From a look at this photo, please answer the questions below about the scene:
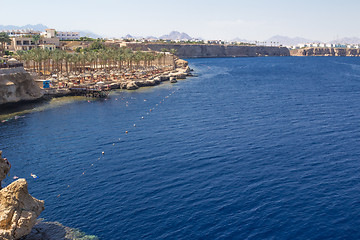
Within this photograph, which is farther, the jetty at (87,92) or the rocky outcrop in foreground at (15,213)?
the jetty at (87,92)

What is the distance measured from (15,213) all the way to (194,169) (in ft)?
87.3

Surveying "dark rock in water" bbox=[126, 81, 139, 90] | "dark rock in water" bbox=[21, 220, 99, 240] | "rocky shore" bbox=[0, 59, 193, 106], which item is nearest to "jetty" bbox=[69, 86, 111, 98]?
"rocky shore" bbox=[0, 59, 193, 106]

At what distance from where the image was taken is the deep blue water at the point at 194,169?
3603cm

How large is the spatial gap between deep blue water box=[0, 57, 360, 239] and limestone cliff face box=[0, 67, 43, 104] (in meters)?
10.4

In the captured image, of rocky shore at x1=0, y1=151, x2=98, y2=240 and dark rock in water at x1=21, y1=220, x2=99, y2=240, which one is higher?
rocky shore at x1=0, y1=151, x2=98, y2=240

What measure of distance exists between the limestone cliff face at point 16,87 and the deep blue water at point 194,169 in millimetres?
10386

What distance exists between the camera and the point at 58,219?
1438 inches

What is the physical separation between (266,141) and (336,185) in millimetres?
18921

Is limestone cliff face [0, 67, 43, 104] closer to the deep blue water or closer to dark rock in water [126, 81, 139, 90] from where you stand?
the deep blue water

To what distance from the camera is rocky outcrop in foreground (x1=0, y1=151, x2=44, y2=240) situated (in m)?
28.6

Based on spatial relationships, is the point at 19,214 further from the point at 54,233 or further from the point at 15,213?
the point at 54,233

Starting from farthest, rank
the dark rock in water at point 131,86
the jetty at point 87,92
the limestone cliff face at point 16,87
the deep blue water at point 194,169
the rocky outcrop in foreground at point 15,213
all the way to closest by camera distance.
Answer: the dark rock in water at point 131,86
the jetty at point 87,92
the limestone cliff face at point 16,87
the deep blue water at point 194,169
the rocky outcrop in foreground at point 15,213

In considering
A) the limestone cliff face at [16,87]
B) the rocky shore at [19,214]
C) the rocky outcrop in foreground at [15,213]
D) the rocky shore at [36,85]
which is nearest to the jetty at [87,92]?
the rocky shore at [36,85]

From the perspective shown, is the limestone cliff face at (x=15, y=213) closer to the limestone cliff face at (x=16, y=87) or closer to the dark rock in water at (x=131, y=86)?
the limestone cliff face at (x=16, y=87)
